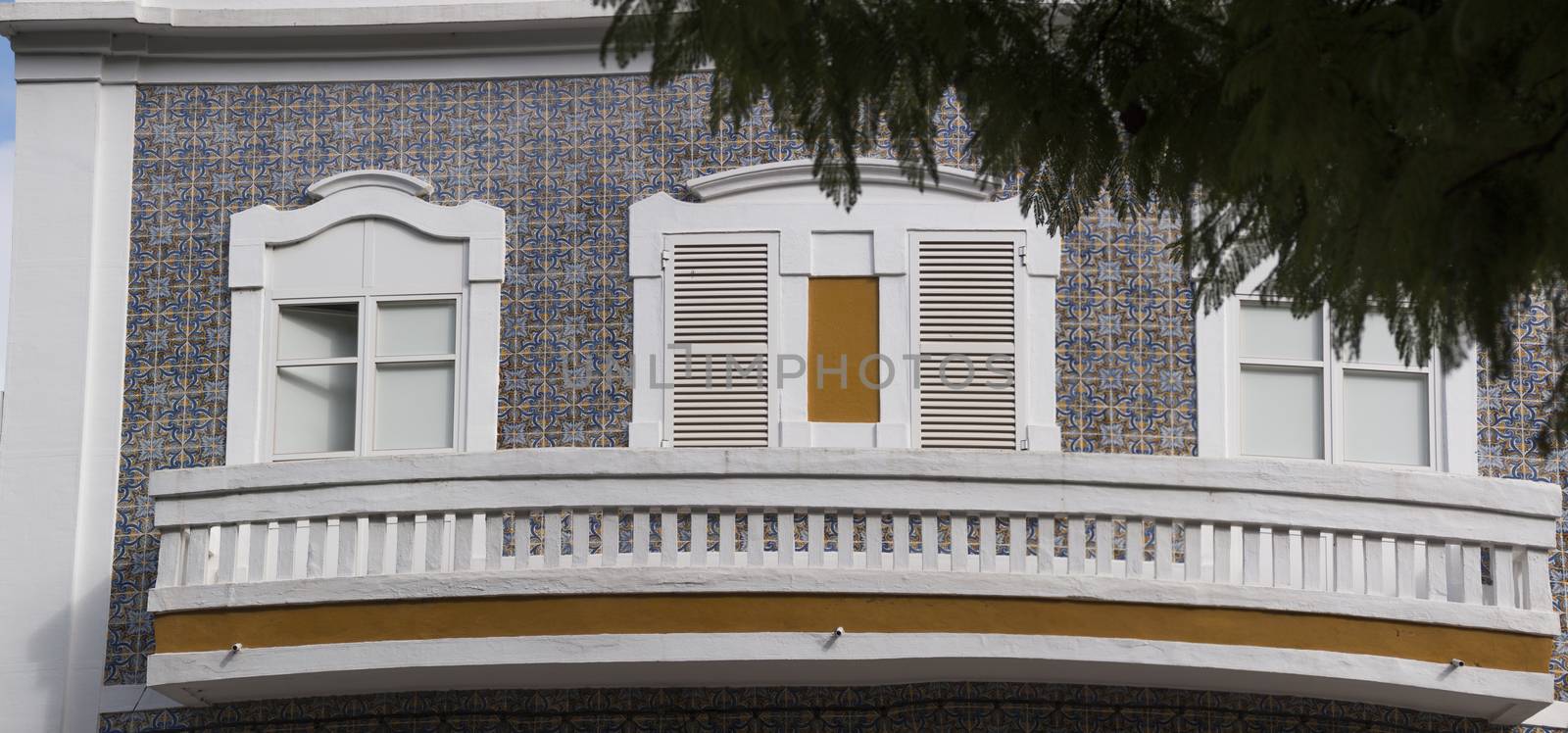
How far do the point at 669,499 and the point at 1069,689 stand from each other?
227 centimetres

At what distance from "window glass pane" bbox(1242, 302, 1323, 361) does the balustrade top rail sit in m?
1.48

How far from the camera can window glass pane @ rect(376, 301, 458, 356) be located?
11.6 m

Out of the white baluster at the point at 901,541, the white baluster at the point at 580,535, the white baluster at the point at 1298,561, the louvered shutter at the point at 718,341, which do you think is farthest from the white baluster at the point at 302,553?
the white baluster at the point at 1298,561

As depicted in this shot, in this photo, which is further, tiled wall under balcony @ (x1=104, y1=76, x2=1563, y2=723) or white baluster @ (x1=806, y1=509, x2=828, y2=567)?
tiled wall under balcony @ (x1=104, y1=76, x2=1563, y2=723)

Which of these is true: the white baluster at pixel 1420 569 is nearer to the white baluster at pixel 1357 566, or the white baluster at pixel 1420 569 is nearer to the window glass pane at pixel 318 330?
the white baluster at pixel 1357 566

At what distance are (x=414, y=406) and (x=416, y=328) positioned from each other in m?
0.44

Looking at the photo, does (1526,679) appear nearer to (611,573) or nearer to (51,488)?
(611,573)

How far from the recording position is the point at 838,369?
11.4m

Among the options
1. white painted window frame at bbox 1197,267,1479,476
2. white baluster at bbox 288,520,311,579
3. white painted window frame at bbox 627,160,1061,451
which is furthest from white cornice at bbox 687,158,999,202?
white baluster at bbox 288,520,311,579

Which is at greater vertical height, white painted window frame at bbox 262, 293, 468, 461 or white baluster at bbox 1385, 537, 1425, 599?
white painted window frame at bbox 262, 293, 468, 461

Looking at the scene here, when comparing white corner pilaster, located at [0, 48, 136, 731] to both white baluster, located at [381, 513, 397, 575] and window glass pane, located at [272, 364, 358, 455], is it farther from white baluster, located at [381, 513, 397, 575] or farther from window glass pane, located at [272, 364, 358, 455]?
white baluster, located at [381, 513, 397, 575]

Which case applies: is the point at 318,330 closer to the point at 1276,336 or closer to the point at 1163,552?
the point at 1163,552

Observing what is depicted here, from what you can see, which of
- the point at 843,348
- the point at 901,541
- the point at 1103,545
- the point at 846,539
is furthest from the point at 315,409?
the point at 1103,545

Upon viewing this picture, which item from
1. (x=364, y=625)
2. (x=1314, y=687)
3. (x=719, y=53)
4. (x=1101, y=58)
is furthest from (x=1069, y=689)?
(x=719, y=53)
